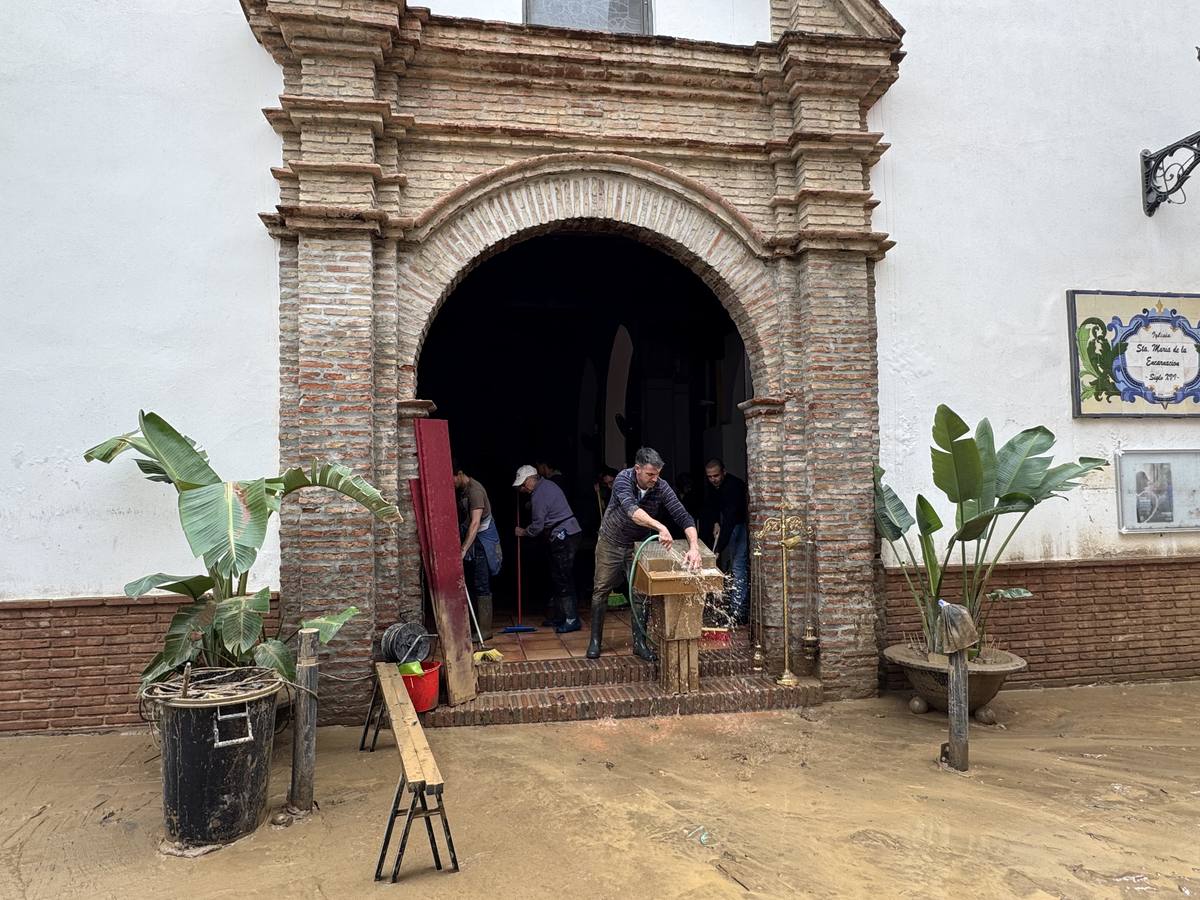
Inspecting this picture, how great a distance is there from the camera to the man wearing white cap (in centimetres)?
723

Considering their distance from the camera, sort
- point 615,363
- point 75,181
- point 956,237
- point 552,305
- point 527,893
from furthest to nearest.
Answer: point 615,363, point 552,305, point 956,237, point 75,181, point 527,893

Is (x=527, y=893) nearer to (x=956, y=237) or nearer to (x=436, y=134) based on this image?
(x=436, y=134)

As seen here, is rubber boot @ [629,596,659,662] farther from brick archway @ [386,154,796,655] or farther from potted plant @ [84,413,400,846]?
potted plant @ [84,413,400,846]

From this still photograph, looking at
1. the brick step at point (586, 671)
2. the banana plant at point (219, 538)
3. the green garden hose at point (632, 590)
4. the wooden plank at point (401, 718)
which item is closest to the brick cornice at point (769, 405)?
the green garden hose at point (632, 590)

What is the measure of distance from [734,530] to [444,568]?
10.4 feet

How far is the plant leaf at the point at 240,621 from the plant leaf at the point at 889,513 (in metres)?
4.44

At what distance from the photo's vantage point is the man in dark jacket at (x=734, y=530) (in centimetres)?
736

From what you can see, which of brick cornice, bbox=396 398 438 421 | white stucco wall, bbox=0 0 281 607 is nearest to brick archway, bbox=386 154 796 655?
brick cornice, bbox=396 398 438 421

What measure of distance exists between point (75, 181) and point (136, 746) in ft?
12.8

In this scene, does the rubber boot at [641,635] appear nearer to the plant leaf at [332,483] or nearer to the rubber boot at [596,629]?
the rubber boot at [596,629]

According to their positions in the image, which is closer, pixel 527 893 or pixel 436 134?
pixel 527 893

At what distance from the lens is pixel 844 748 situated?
16.3ft

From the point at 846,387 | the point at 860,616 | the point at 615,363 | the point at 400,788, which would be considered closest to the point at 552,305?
the point at 615,363

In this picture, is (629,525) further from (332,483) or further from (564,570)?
(332,483)
